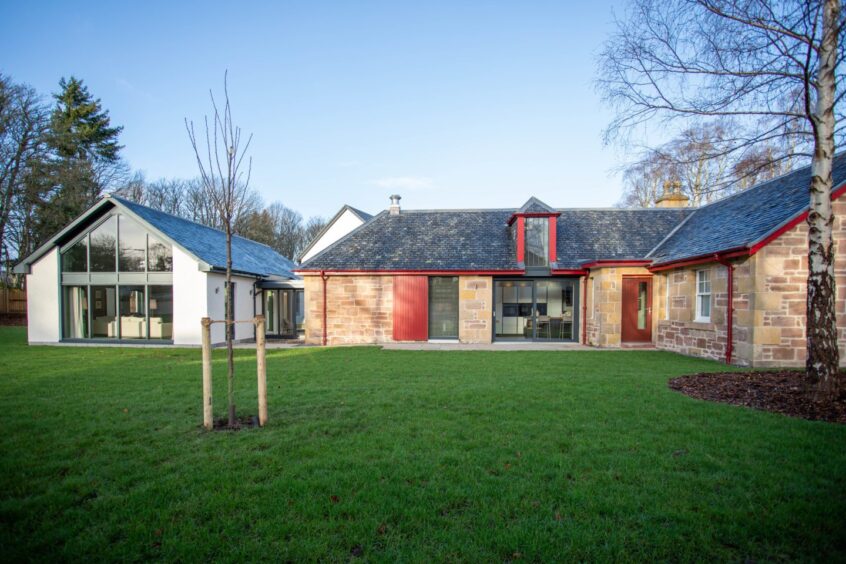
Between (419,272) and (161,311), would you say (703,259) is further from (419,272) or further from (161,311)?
(161,311)

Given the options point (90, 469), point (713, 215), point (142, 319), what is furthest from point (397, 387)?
point (713, 215)

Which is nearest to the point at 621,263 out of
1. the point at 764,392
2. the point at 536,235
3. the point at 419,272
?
the point at 536,235

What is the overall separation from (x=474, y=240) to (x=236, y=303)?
32.9 ft

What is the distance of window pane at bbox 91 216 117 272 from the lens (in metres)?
15.8

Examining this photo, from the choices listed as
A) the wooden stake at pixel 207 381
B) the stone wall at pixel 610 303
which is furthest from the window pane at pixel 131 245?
the stone wall at pixel 610 303

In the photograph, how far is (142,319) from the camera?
15.8 meters

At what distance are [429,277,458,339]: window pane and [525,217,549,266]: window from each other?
298 cm

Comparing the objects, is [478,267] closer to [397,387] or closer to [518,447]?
[397,387]

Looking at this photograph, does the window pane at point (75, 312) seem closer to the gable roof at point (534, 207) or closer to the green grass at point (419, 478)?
the green grass at point (419, 478)

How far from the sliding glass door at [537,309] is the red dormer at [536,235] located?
0.81 meters

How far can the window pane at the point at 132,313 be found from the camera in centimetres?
1583

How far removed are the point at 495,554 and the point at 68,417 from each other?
20.3ft

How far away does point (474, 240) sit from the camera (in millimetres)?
A: 17141

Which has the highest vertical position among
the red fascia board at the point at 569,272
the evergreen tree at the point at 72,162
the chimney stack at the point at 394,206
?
the evergreen tree at the point at 72,162
